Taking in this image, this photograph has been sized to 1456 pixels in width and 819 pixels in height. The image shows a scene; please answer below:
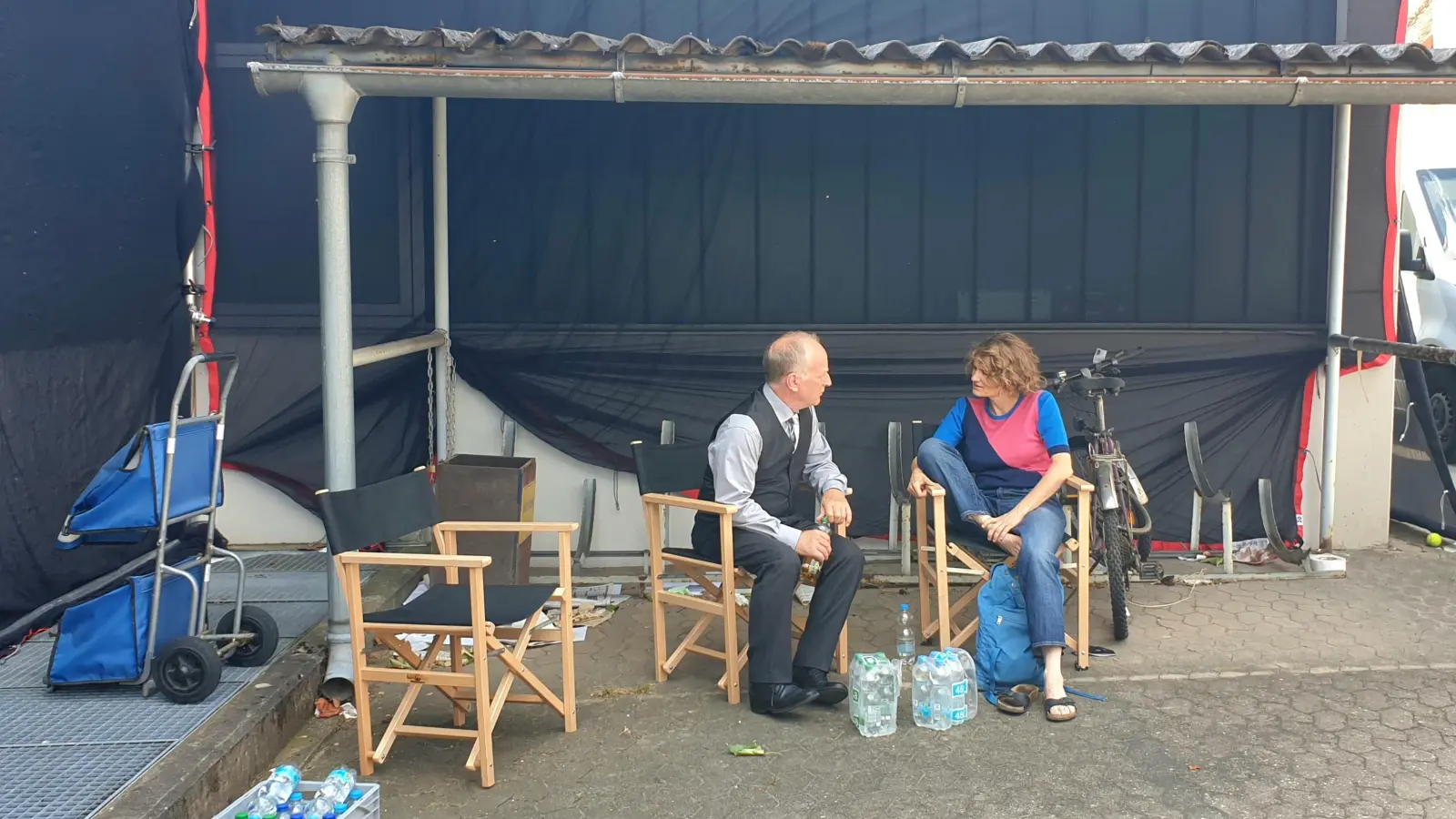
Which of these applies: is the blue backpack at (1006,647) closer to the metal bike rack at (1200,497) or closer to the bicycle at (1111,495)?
the bicycle at (1111,495)

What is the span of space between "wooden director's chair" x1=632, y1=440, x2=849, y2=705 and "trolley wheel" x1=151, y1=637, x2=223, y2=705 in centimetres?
155

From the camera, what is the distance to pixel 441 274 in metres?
5.90

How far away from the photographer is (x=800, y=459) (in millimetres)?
4566

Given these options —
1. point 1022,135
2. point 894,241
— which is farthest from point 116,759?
point 1022,135

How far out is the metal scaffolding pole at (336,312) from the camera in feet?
13.9

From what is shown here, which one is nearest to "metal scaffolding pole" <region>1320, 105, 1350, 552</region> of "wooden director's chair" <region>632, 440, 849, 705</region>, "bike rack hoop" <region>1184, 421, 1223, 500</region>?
"bike rack hoop" <region>1184, 421, 1223, 500</region>

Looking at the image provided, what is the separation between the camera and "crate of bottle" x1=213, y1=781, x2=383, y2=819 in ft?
10.3

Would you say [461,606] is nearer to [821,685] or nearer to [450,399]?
[821,685]

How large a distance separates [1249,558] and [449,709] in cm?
405

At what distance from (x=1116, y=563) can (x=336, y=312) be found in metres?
3.18

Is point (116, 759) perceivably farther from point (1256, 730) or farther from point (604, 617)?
point (1256, 730)

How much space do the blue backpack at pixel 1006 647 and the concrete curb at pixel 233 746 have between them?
2.40 m

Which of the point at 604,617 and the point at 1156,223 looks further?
the point at 1156,223

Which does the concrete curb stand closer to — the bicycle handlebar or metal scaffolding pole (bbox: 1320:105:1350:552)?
the bicycle handlebar
